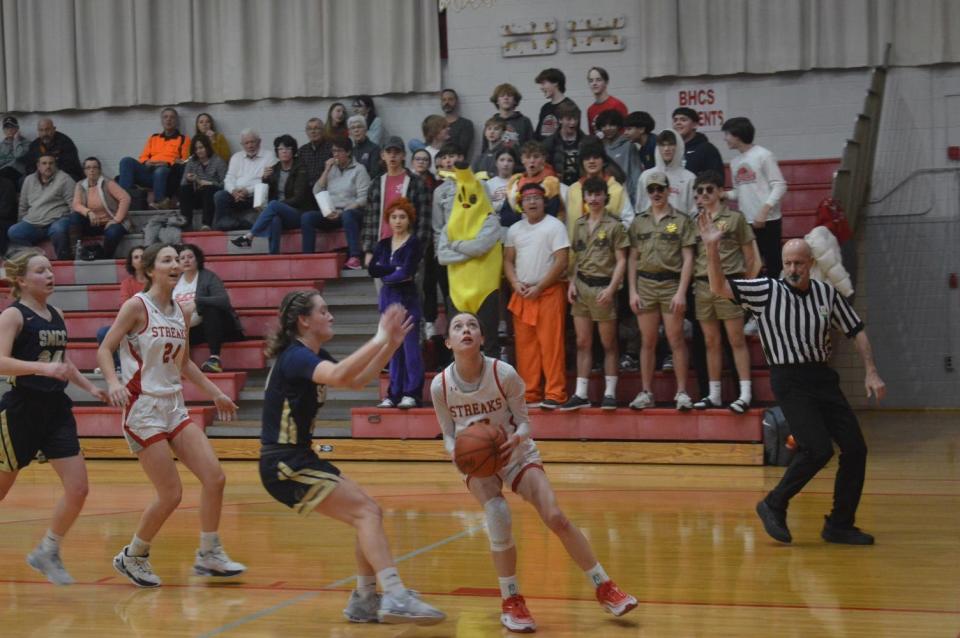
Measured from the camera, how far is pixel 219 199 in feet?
44.1

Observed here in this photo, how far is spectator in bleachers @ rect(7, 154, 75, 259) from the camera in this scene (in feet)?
45.1

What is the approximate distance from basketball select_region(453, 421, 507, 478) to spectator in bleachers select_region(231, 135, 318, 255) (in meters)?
8.05

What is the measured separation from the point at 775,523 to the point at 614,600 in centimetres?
195

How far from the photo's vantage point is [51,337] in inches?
243

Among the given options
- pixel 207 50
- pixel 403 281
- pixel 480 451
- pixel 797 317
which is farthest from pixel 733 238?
pixel 207 50

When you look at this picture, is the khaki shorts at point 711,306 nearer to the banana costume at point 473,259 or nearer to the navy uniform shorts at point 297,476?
the banana costume at point 473,259

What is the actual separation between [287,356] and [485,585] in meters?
1.57

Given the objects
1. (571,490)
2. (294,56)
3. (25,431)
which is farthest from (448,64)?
(25,431)

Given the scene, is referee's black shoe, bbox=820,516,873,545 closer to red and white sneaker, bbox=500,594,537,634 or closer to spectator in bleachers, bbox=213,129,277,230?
red and white sneaker, bbox=500,594,537,634

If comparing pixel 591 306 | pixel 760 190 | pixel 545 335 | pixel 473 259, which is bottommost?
pixel 545 335

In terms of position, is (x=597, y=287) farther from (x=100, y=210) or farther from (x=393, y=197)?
(x=100, y=210)

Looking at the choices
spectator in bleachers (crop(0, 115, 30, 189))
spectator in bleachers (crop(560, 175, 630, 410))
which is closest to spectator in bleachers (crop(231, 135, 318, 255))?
spectator in bleachers (crop(0, 115, 30, 189))

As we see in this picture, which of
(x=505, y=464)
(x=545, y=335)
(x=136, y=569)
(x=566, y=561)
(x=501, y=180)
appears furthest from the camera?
(x=501, y=180)

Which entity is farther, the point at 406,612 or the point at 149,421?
the point at 149,421
